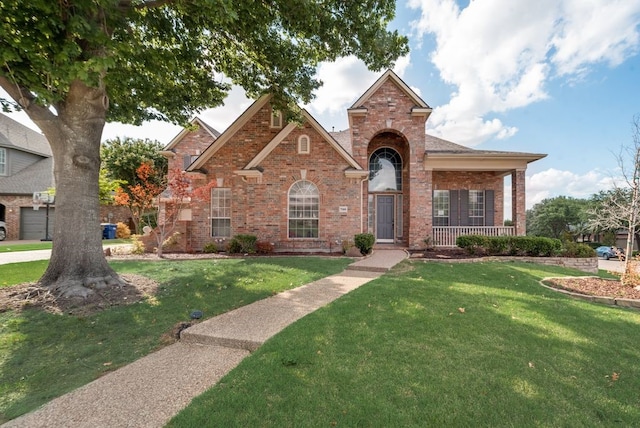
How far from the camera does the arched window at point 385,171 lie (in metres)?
14.6

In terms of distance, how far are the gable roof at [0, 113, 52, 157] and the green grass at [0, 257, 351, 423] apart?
21959mm

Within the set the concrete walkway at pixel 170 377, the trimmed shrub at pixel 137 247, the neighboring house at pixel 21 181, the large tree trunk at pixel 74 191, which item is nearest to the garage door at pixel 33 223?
the neighboring house at pixel 21 181

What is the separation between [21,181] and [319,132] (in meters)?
24.0

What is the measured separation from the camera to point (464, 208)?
48.3ft

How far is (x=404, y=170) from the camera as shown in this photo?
14266 millimetres

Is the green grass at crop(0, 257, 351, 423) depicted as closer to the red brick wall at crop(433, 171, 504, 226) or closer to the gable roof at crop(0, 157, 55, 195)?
the red brick wall at crop(433, 171, 504, 226)

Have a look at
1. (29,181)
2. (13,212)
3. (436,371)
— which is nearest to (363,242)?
(436,371)

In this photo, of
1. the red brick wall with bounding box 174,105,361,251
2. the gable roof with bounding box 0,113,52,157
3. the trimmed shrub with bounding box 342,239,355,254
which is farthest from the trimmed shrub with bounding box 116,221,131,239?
the trimmed shrub with bounding box 342,239,355,254

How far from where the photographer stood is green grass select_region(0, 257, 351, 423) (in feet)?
9.66

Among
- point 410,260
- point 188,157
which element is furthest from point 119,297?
point 188,157

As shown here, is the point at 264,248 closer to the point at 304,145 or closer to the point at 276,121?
the point at 304,145

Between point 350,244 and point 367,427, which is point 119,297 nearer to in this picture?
point 367,427

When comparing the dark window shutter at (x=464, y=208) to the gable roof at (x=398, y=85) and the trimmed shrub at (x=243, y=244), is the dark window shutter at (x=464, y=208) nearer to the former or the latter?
the gable roof at (x=398, y=85)

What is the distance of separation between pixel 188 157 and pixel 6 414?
2010cm
